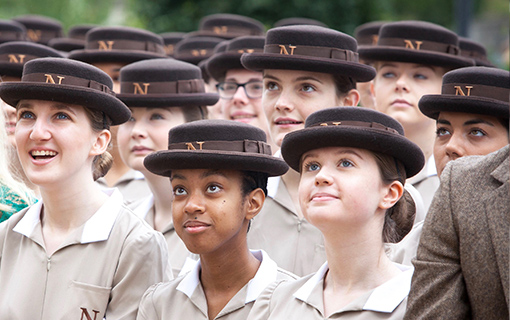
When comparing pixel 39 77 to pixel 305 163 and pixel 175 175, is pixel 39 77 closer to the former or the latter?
pixel 175 175

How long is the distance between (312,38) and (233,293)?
1.98 metres

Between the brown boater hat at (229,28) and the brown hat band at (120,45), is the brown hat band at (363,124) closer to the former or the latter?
the brown hat band at (120,45)

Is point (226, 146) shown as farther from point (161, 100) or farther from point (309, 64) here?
point (161, 100)

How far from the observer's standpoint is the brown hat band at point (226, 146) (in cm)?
474

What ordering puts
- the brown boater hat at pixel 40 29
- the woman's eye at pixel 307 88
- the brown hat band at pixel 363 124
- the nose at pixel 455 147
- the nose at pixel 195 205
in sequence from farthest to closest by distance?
the brown boater hat at pixel 40 29 → the woman's eye at pixel 307 88 → the nose at pixel 455 147 → the nose at pixel 195 205 → the brown hat band at pixel 363 124

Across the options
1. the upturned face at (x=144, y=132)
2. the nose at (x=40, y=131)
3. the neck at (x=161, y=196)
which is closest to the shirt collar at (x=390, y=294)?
the nose at (x=40, y=131)

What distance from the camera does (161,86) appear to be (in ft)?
21.4

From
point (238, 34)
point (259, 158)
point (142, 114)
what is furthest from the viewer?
point (238, 34)

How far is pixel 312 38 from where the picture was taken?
576cm

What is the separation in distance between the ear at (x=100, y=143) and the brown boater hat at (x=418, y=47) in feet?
9.19

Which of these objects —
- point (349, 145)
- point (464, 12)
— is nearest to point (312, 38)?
point (349, 145)

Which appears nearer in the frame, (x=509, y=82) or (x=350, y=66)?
(x=509, y=82)

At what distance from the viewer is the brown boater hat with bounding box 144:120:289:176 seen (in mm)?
4645

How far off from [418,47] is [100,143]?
3.05m
